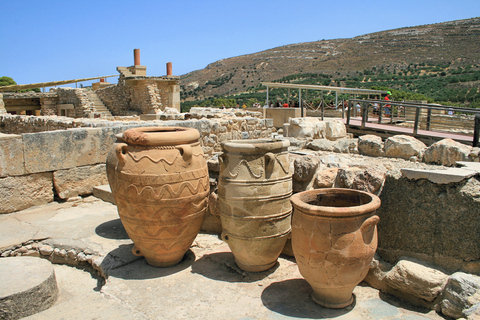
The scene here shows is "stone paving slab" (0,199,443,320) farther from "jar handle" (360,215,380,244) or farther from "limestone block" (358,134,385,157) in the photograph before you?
"limestone block" (358,134,385,157)

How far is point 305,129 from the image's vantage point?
9.09 m

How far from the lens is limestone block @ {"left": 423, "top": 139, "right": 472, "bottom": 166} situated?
5.56 m

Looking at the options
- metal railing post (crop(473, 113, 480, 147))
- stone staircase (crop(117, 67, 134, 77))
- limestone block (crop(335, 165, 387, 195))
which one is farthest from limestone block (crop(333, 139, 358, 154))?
stone staircase (crop(117, 67, 134, 77))

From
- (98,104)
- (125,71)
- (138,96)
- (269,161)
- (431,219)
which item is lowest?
(431,219)

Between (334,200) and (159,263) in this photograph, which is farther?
(159,263)

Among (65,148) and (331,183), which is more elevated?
(65,148)

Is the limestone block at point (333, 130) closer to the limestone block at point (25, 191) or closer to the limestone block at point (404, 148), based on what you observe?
the limestone block at point (404, 148)

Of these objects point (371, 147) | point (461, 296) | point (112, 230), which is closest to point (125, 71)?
point (371, 147)

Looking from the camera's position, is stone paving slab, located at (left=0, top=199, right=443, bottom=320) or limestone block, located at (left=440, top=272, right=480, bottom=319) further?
stone paving slab, located at (left=0, top=199, right=443, bottom=320)

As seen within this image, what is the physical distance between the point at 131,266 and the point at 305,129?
21.6 ft

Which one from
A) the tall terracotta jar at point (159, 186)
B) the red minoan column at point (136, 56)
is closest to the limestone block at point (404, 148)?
the tall terracotta jar at point (159, 186)

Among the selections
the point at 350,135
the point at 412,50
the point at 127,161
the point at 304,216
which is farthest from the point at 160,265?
the point at 412,50

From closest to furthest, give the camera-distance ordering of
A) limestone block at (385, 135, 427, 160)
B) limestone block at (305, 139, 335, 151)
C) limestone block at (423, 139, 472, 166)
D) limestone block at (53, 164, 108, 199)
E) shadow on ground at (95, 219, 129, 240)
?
shadow on ground at (95, 219, 129, 240)
limestone block at (53, 164, 108, 199)
limestone block at (423, 139, 472, 166)
limestone block at (385, 135, 427, 160)
limestone block at (305, 139, 335, 151)

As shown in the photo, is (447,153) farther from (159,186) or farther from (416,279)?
(159,186)
